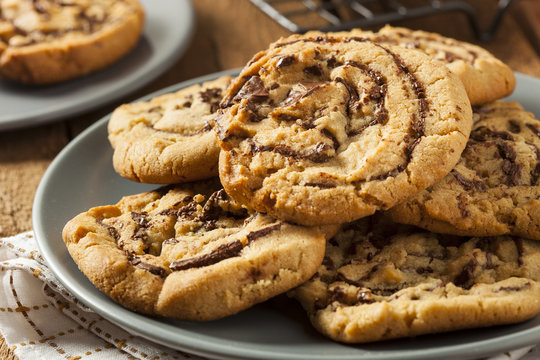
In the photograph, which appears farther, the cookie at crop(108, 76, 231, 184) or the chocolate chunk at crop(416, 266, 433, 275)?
the cookie at crop(108, 76, 231, 184)

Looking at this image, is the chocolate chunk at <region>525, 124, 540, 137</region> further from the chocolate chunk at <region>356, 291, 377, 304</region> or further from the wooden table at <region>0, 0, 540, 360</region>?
the wooden table at <region>0, 0, 540, 360</region>

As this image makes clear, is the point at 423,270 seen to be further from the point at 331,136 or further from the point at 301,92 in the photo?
the point at 301,92

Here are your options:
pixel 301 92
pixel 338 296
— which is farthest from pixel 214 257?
pixel 301 92

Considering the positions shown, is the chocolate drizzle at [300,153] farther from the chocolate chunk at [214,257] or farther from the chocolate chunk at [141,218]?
the chocolate chunk at [141,218]

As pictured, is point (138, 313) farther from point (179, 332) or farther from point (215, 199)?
point (215, 199)

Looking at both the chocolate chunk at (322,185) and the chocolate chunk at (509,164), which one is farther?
the chocolate chunk at (509,164)

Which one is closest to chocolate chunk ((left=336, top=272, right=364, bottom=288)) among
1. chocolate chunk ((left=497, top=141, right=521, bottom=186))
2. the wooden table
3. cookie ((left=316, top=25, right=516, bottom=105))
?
chocolate chunk ((left=497, top=141, right=521, bottom=186))

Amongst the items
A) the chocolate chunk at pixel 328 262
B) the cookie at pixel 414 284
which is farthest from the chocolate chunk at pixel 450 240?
the chocolate chunk at pixel 328 262
